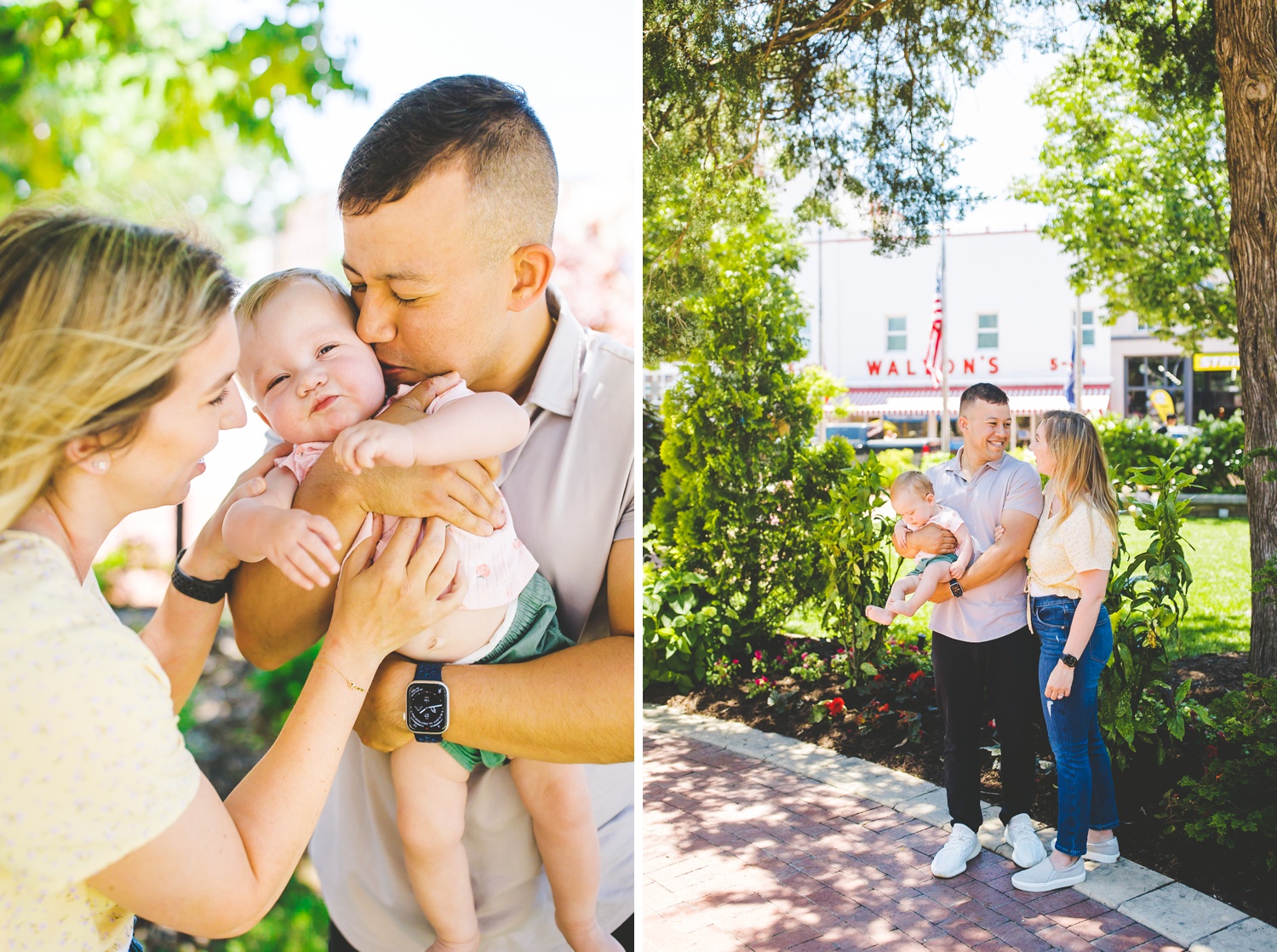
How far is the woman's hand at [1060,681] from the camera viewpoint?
337 centimetres

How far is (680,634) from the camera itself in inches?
230

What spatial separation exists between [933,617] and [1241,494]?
13.2 feet

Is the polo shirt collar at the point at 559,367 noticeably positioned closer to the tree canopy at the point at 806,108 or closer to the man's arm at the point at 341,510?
the man's arm at the point at 341,510

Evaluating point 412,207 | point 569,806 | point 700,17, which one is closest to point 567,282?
point 412,207

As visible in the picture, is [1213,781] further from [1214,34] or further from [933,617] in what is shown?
[1214,34]

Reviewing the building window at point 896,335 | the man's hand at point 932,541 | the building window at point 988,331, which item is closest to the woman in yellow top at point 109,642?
the man's hand at point 932,541

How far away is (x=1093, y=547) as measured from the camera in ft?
10.9

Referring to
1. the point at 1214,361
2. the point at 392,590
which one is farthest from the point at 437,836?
the point at 1214,361

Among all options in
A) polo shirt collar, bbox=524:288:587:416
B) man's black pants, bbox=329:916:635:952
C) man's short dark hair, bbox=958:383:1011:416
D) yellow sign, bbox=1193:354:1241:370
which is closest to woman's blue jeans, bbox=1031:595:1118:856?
man's short dark hair, bbox=958:383:1011:416

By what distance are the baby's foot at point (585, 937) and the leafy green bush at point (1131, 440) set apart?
6373 mm

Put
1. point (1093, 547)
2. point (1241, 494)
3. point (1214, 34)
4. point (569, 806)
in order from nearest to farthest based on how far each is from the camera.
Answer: point (569, 806) → point (1093, 547) → point (1214, 34) → point (1241, 494)

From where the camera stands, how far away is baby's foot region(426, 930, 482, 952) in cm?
172

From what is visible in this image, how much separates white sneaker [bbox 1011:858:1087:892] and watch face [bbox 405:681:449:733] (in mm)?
2872

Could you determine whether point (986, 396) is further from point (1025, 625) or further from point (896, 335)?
point (896, 335)
